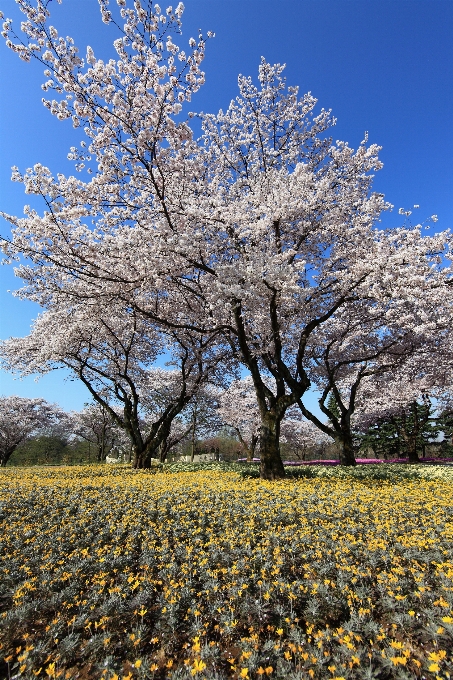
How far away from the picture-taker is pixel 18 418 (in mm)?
39750

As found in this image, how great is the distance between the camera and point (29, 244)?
33.6 ft

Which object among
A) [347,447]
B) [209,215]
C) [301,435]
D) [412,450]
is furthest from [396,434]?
[209,215]

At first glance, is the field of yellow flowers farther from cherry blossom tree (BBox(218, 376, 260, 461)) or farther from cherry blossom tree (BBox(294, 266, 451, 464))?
cherry blossom tree (BBox(218, 376, 260, 461))

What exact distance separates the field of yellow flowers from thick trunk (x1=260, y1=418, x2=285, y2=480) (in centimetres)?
532

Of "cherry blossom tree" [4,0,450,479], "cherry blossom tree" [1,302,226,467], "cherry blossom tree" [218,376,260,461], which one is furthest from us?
"cherry blossom tree" [218,376,260,461]

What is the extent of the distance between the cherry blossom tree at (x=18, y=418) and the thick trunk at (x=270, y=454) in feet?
122

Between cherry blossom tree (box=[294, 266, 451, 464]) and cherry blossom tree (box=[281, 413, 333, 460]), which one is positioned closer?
cherry blossom tree (box=[294, 266, 451, 464])

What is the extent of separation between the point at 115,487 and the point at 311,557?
659cm

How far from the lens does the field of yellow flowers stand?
3.00 meters

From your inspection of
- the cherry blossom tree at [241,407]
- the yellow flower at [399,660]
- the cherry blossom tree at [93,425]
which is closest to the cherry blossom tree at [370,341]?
the yellow flower at [399,660]

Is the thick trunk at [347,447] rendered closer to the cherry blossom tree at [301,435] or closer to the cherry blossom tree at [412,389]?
the cherry blossom tree at [412,389]

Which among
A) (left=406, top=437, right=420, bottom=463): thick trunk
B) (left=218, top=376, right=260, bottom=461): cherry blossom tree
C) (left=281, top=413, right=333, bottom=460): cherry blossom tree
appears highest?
(left=218, top=376, right=260, bottom=461): cherry blossom tree

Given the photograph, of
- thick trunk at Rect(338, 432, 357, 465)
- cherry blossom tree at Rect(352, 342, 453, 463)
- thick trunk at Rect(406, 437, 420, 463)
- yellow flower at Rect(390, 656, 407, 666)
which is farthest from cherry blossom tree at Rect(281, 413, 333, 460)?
yellow flower at Rect(390, 656, 407, 666)

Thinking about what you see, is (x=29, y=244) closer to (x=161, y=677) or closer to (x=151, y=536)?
(x=151, y=536)
